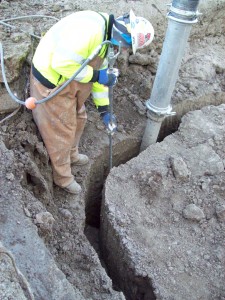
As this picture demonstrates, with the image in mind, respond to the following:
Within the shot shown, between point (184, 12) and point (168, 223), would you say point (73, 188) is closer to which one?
point (168, 223)

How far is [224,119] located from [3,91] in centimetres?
265

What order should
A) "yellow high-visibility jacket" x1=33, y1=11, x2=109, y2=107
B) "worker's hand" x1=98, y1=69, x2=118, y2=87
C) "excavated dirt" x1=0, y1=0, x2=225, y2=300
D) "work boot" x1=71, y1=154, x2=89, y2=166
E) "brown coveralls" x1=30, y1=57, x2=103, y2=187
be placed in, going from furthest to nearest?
"work boot" x1=71, y1=154, x2=89, y2=166 < "brown coveralls" x1=30, y1=57, x2=103, y2=187 < "worker's hand" x1=98, y1=69, x2=118, y2=87 < "yellow high-visibility jacket" x1=33, y1=11, x2=109, y2=107 < "excavated dirt" x1=0, y1=0, x2=225, y2=300

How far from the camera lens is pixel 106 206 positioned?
3.70 m

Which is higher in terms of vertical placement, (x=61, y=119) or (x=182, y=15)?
(x=182, y=15)

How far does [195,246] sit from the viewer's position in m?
3.61

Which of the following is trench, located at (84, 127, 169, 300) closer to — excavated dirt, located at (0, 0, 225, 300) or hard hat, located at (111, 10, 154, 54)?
excavated dirt, located at (0, 0, 225, 300)

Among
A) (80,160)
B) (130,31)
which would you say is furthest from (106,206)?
(130,31)

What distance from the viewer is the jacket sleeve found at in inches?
145

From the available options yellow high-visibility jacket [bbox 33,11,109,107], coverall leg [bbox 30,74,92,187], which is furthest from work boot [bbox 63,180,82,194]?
yellow high-visibility jacket [bbox 33,11,109,107]

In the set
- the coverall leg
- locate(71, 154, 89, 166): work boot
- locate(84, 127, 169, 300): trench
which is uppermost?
the coverall leg

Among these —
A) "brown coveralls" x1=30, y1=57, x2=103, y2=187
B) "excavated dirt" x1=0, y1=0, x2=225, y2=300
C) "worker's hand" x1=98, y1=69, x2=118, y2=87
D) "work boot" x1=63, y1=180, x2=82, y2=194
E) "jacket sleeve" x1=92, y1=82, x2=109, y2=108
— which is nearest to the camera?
"excavated dirt" x1=0, y1=0, x2=225, y2=300

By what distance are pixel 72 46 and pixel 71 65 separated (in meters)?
0.15

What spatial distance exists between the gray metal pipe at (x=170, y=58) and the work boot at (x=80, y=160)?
2.49ft

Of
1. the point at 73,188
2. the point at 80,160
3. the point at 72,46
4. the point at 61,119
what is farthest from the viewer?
the point at 80,160
